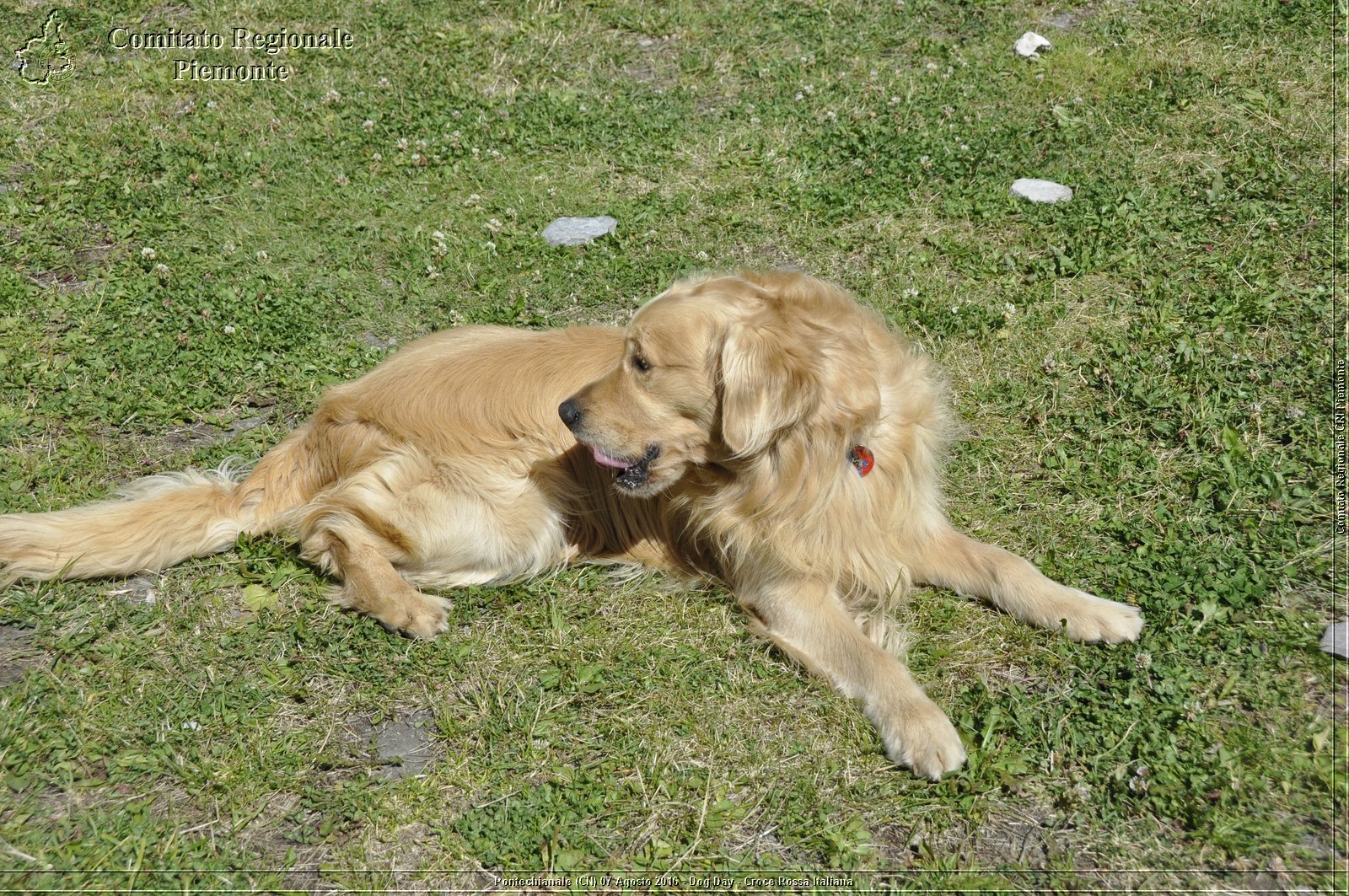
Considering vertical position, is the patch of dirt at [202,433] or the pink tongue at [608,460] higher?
the pink tongue at [608,460]

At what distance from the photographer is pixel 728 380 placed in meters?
3.41

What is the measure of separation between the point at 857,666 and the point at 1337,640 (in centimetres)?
165

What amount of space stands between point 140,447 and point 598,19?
5.37 metres

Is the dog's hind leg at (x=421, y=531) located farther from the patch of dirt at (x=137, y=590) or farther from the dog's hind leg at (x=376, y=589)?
the patch of dirt at (x=137, y=590)

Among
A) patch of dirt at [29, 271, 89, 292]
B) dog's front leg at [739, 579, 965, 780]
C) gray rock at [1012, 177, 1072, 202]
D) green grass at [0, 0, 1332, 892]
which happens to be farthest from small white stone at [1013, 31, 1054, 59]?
patch of dirt at [29, 271, 89, 292]

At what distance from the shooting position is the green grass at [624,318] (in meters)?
3.16

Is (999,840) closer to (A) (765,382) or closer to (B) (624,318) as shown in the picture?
(A) (765,382)

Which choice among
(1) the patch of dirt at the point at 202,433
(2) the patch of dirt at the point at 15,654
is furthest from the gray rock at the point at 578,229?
(2) the patch of dirt at the point at 15,654

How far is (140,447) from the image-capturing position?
16.0 feet

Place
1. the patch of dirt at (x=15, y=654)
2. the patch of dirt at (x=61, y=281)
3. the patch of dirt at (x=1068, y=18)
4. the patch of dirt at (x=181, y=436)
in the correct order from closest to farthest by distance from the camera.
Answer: the patch of dirt at (x=15, y=654) < the patch of dirt at (x=181, y=436) < the patch of dirt at (x=61, y=281) < the patch of dirt at (x=1068, y=18)

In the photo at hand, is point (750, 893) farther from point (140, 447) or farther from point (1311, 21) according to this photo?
point (1311, 21)

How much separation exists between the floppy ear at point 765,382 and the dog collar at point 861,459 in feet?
1.04

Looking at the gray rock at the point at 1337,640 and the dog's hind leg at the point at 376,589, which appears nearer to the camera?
the gray rock at the point at 1337,640

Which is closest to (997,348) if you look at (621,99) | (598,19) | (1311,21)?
(621,99)
